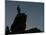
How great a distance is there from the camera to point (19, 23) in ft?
4.69

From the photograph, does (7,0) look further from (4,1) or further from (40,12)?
(40,12)

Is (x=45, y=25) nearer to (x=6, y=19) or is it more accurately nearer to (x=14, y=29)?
(x=14, y=29)

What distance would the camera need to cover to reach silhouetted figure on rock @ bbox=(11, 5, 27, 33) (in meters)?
1.42

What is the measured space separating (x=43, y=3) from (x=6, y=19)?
61 centimetres

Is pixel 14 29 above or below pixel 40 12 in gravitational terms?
below

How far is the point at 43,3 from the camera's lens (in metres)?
1.48

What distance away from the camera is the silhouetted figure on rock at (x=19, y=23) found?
1418mm

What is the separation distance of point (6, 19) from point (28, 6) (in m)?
0.38

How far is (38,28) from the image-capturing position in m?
1.47

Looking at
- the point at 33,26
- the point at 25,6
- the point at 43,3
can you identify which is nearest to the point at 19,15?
the point at 25,6

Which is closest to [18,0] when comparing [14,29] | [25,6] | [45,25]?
[25,6]
